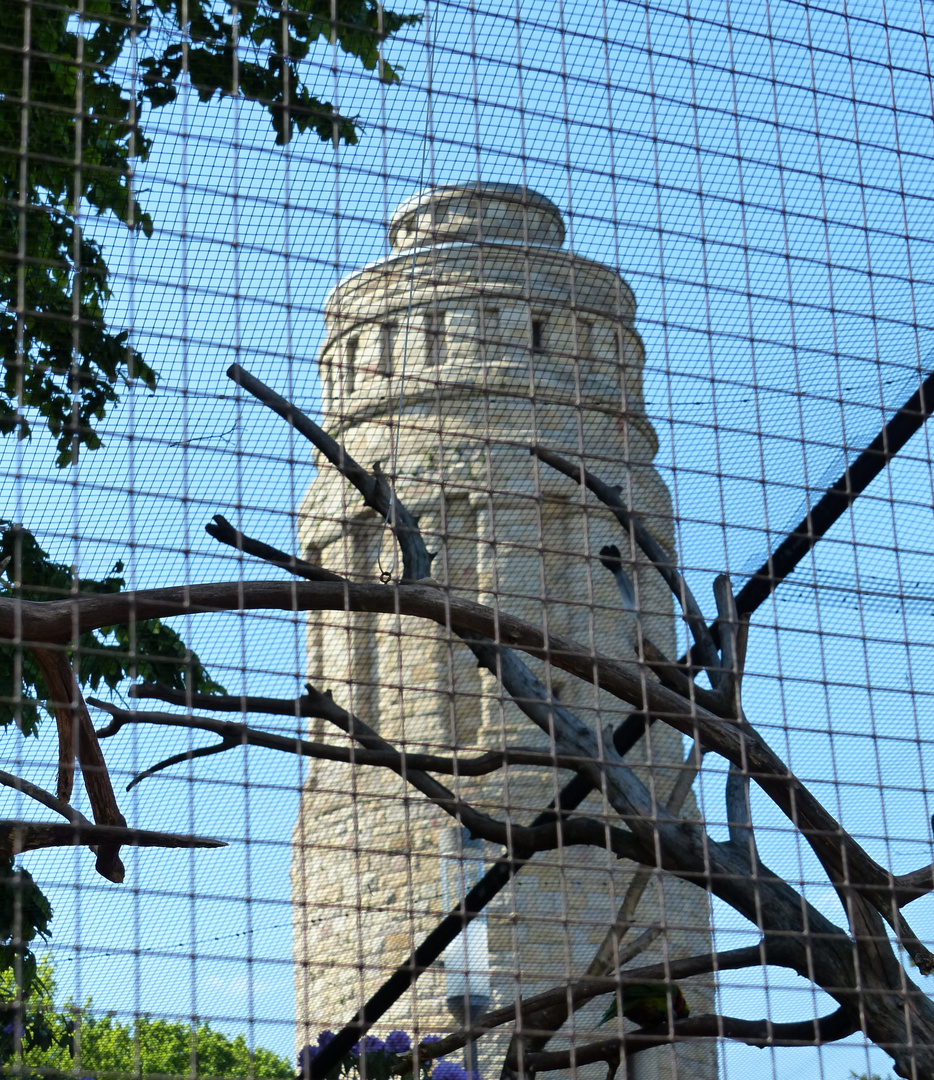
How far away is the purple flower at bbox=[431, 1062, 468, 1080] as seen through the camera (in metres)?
3.05

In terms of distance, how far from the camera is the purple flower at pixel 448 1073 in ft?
10.0

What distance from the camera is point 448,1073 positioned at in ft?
10.1

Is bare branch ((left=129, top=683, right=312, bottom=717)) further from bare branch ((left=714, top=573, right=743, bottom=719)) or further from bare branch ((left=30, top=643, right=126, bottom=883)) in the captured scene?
bare branch ((left=714, top=573, right=743, bottom=719))

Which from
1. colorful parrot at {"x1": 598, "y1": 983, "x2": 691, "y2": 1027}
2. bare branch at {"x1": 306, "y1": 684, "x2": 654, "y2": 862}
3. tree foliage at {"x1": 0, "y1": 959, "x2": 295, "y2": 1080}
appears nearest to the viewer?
tree foliage at {"x1": 0, "y1": 959, "x2": 295, "y2": 1080}

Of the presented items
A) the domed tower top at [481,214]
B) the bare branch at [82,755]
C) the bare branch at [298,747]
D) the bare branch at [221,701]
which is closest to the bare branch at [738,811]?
the bare branch at [298,747]

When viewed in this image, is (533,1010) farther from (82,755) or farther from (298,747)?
(82,755)

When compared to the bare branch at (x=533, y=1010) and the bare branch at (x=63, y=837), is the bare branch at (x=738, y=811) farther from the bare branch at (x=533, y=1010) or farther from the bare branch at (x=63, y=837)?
the bare branch at (x=63, y=837)

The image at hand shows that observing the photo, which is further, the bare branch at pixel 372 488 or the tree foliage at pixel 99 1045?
the bare branch at pixel 372 488

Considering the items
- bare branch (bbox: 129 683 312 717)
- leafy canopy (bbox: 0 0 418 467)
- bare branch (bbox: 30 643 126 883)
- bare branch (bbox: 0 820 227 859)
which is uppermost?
leafy canopy (bbox: 0 0 418 467)

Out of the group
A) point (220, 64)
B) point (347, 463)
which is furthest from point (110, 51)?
point (347, 463)

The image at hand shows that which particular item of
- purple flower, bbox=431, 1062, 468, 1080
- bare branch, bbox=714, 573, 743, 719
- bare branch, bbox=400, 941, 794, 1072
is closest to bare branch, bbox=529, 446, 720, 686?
bare branch, bbox=714, 573, 743, 719

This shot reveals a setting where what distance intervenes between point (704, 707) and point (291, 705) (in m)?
0.90

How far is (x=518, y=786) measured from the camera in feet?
29.4

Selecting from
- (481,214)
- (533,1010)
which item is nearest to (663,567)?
(533,1010)
